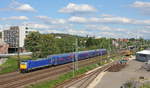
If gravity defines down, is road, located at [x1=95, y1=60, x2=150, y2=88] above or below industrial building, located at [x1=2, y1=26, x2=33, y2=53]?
below

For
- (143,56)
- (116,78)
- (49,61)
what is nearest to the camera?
(116,78)

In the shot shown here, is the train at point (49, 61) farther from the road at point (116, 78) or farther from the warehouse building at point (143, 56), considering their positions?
the warehouse building at point (143, 56)

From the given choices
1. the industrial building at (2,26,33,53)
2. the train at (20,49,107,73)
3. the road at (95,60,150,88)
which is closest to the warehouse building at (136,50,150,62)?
the train at (20,49,107,73)

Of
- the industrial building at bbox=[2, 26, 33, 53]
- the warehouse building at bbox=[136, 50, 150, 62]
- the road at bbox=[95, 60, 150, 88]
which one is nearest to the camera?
the road at bbox=[95, 60, 150, 88]

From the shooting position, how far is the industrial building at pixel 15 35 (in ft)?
424

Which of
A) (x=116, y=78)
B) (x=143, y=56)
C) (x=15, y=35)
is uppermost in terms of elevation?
(x=15, y=35)

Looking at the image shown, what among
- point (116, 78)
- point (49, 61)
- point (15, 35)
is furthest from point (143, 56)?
point (15, 35)

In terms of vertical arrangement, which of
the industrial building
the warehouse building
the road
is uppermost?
the industrial building

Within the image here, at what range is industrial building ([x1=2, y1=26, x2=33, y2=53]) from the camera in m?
129

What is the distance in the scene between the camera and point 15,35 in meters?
A: 136

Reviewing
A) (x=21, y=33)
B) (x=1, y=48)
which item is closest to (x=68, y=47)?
(x=1, y=48)

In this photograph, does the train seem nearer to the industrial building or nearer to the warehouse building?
the warehouse building

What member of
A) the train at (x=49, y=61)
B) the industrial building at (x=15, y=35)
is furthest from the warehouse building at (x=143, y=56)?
the industrial building at (x=15, y=35)

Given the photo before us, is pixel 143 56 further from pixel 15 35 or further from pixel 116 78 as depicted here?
pixel 15 35
